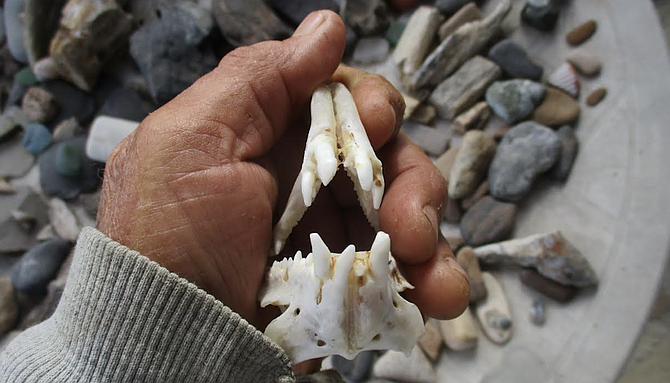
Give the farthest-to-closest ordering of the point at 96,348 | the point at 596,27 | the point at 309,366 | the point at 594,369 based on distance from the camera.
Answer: the point at 596,27 < the point at 594,369 < the point at 309,366 < the point at 96,348

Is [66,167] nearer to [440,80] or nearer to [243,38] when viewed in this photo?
[243,38]

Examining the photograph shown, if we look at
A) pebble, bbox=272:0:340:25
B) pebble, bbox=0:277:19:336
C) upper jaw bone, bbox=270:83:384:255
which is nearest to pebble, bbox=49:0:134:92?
pebble, bbox=272:0:340:25

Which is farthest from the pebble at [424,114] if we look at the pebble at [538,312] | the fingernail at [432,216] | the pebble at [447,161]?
the fingernail at [432,216]

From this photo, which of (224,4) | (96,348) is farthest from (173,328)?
(224,4)

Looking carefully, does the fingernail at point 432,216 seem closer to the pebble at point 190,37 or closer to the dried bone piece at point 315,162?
the dried bone piece at point 315,162

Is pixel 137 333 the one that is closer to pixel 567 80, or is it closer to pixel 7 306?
pixel 7 306
